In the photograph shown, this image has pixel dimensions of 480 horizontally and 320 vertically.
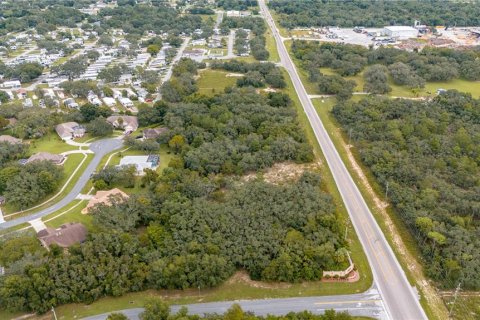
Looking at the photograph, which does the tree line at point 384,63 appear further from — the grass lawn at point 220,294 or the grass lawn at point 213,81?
the grass lawn at point 220,294

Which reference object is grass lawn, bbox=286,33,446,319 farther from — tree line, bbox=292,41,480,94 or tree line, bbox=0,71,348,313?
tree line, bbox=292,41,480,94

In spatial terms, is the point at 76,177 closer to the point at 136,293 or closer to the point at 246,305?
the point at 136,293

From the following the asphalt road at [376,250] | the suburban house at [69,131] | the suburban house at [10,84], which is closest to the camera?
the asphalt road at [376,250]

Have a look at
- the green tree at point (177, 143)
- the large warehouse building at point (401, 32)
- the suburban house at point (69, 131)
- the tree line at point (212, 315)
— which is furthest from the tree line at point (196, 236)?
the large warehouse building at point (401, 32)

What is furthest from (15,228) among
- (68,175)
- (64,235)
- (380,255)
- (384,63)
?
(384,63)

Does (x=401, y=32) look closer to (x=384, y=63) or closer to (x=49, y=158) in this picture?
(x=384, y=63)
